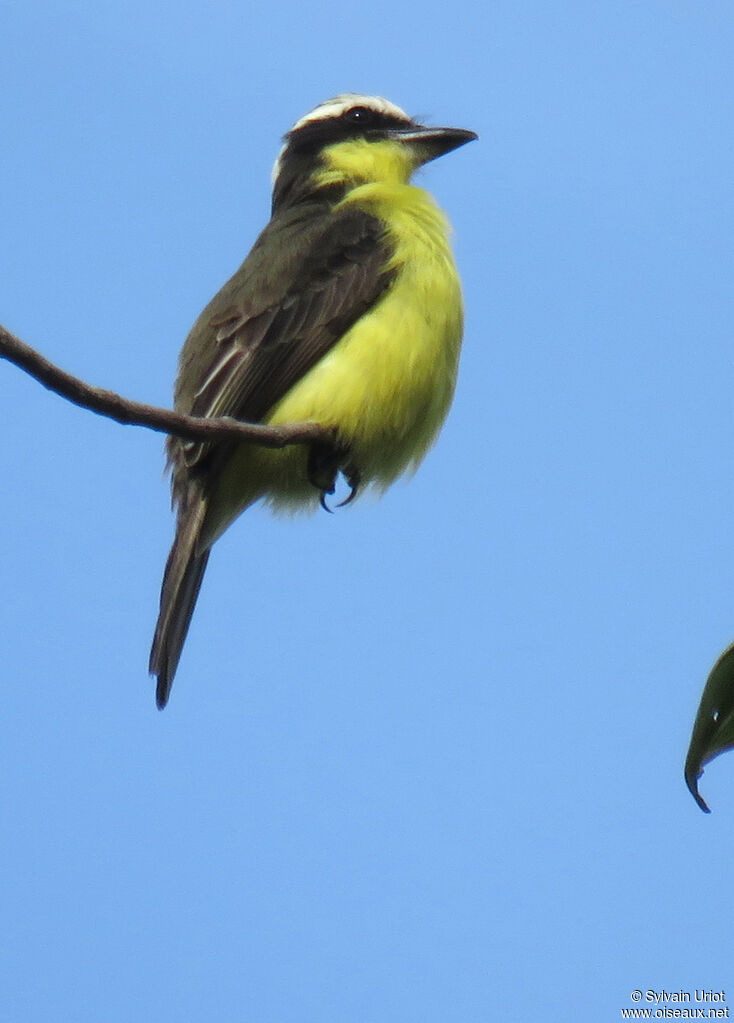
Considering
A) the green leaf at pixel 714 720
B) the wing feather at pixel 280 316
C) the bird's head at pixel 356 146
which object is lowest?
the green leaf at pixel 714 720

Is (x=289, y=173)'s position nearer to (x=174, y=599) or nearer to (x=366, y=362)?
(x=366, y=362)

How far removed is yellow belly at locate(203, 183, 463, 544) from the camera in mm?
4859

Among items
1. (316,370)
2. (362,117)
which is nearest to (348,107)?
(362,117)

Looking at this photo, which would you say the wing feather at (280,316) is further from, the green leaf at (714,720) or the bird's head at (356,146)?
the green leaf at (714,720)

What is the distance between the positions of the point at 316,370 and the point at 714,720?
8.84 ft

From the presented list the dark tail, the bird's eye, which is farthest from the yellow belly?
the bird's eye

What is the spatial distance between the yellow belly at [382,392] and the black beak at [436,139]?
94 cm

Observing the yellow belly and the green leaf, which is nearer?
the green leaf

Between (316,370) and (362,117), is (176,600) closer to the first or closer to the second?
(316,370)

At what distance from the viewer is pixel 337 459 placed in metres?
4.97

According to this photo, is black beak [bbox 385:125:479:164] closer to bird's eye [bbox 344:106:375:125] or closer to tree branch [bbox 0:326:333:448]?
bird's eye [bbox 344:106:375:125]

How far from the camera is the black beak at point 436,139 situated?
616 cm

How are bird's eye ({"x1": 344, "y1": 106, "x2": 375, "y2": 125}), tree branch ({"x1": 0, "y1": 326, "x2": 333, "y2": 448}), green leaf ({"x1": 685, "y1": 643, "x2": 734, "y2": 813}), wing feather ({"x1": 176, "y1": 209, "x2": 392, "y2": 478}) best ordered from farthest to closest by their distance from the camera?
bird's eye ({"x1": 344, "y1": 106, "x2": 375, "y2": 125}) < wing feather ({"x1": 176, "y1": 209, "x2": 392, "y2": 478}) < tree branch ({"x1": 0, "y1": 326, "x2": 333, "y2": 448}) < green leaf ({"x1": 685, "y1": 643, "x2": 734, "y2": 813})

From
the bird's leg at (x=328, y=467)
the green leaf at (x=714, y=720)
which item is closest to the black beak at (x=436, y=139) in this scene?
the bird's leg at (x=328, y=467)
